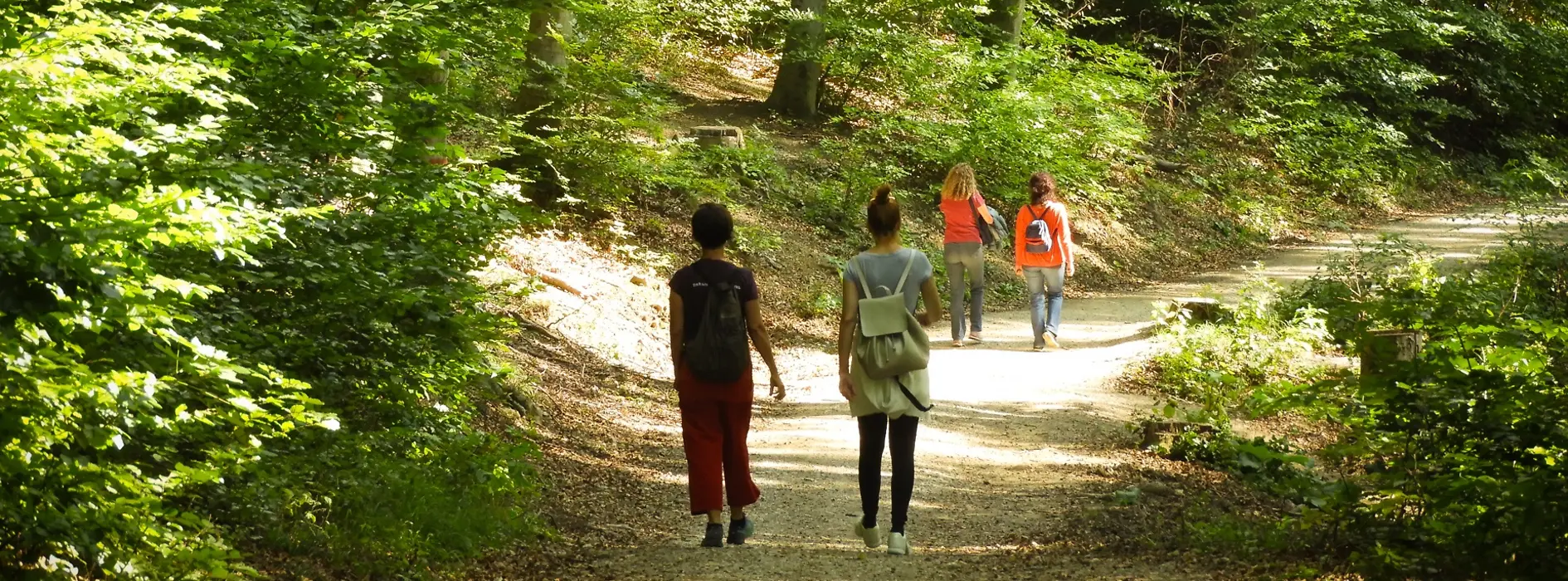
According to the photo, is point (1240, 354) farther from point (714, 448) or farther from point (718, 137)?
point (718, 137)

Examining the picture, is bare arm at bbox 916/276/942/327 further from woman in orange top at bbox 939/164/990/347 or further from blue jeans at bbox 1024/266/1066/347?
blue jeans at bbox 1024/266/1066/347

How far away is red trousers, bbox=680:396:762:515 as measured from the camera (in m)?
6.79

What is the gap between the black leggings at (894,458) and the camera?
6.64m

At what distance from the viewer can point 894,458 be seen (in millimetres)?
6734

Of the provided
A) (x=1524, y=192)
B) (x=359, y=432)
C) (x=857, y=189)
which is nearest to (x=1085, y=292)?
(x=857, y=189)

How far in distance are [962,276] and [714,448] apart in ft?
22.1

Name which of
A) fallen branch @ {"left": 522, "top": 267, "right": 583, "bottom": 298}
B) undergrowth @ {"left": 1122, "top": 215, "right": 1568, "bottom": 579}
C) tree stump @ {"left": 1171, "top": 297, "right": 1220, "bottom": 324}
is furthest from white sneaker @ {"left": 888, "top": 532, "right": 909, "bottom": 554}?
tree stump @ {"left": 1171, "top": 297, "right": 1220, "bottom": 324}

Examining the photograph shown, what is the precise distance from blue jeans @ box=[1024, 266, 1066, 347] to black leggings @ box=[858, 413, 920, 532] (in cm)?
644

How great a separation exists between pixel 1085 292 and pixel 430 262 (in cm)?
1355

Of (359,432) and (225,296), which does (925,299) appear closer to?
(359,432)

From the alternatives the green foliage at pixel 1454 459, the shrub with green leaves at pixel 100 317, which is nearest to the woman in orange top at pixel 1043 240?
the green foliage at pixel 1454 459

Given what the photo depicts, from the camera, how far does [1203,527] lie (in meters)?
6.88

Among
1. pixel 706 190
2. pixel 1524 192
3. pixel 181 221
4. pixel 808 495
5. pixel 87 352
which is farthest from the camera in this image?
pixel 1524 192

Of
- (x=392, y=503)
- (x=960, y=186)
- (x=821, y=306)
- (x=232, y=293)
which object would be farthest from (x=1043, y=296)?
(x=232, y=293)
